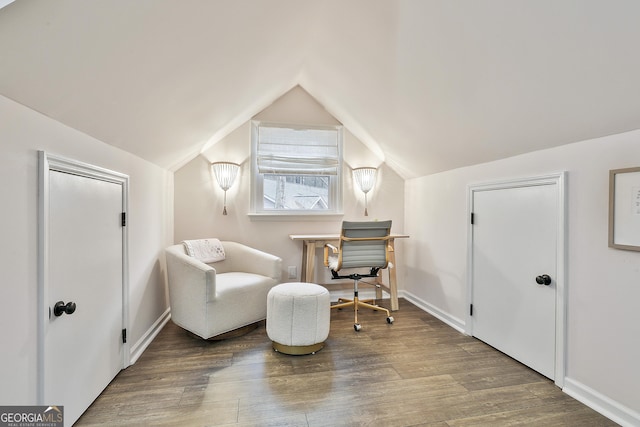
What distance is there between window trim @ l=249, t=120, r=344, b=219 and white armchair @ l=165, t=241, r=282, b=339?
0.79m

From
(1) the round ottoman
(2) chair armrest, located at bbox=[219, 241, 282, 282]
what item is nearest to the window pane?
(2) chair armrest, located at bbox=[219, 241, 282, 282]

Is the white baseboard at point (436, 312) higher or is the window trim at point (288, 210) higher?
the window trim at point (288, 210)

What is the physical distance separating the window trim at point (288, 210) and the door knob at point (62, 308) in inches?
82.1

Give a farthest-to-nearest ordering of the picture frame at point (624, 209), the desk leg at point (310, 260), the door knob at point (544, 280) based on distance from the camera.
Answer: the desk leg at point (310, 260) < the door knob at point (544, 280) < the picture frame at point (624, 209)

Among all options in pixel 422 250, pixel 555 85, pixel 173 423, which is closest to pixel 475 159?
pixel 555 85

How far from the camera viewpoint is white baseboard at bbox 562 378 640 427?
1434mm

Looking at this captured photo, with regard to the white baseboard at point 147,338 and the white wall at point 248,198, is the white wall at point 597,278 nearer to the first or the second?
the white wall at point 248,198

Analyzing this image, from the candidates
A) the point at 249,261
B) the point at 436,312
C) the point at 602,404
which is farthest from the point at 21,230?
the point at 436,312

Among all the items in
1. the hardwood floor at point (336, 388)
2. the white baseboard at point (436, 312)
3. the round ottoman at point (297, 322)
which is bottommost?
the hardwood floor at point (336, 388)

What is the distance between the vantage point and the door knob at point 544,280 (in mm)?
1859

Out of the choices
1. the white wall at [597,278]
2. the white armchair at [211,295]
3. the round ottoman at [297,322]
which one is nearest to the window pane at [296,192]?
the white armchair at [211,295]

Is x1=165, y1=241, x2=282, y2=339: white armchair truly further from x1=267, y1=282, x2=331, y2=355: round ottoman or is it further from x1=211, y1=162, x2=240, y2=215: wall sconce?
x1=211, y1=162, x2=240, y2=215: wall sconce

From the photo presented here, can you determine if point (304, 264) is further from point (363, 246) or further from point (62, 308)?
point (62, 308)

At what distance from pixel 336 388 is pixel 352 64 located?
246cm
